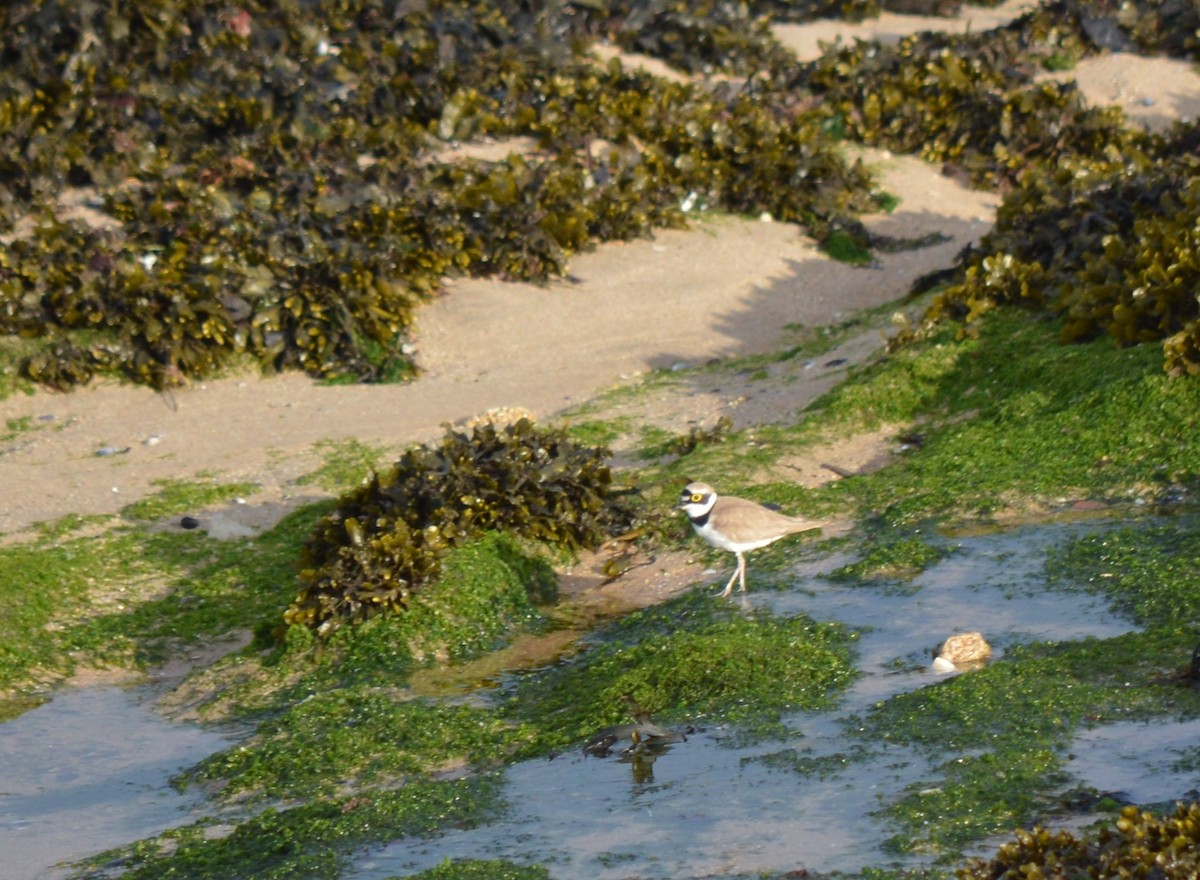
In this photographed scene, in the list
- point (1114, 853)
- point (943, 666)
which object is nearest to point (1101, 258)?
point (943, 666)

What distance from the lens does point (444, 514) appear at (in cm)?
754

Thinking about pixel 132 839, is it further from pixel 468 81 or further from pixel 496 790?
pixel 468 81

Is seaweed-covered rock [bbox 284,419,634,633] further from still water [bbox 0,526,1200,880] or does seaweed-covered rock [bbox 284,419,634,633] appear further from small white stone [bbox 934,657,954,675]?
small white stone [bbox 934,657,954,675]

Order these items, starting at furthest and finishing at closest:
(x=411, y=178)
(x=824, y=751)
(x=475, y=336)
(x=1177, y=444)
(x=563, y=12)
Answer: (x=563, y=12), (x=411, y=178), (x=475, y=336), (x=1177, y=444), (x=824, y=751)

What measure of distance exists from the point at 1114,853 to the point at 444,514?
442 centimetres

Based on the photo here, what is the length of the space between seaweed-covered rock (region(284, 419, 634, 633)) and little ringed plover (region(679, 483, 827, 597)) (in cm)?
111

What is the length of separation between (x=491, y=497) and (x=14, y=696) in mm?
2511

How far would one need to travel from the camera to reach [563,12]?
1755 cm

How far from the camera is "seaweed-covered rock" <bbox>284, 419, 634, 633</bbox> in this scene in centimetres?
705

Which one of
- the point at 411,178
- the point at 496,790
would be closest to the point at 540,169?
the point at 411,178

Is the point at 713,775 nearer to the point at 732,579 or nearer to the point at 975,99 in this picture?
the point at 732,579

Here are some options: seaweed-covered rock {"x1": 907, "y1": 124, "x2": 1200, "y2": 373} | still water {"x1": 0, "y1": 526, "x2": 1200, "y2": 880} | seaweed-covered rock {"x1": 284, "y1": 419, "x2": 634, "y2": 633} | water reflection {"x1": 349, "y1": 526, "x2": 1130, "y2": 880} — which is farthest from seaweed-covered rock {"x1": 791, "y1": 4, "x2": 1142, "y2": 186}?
water reflection {"x1": 349, "y1": 526, "x2": 1130, "y2": 880}

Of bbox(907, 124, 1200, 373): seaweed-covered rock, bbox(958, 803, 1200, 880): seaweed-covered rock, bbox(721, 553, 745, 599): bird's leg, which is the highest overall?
bbox(907, 124, 1200, 373): seaweed-covered rock

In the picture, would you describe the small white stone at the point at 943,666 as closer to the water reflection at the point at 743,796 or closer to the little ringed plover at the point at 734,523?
the water reflection at the point at 743,796
